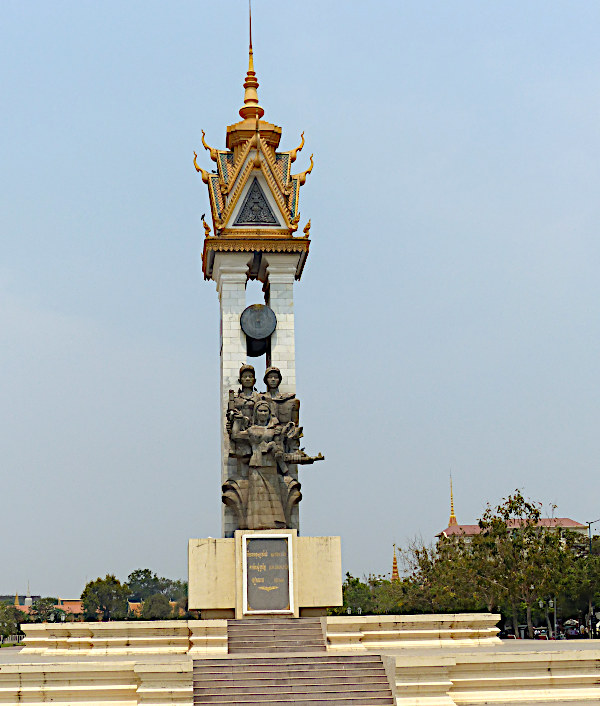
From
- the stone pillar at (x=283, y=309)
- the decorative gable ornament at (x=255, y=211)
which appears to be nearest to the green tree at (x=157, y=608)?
the stone pillar at (x=283, y=309)

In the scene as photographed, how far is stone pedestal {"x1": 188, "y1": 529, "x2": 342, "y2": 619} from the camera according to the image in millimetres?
23000

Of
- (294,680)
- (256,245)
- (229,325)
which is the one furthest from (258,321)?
(294,680)

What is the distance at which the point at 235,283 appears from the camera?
27.1 metres

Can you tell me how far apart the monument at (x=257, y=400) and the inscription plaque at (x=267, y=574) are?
0.02 m

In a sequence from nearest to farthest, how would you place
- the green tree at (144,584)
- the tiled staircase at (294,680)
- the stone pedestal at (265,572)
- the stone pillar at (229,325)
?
the tiled staircase at (294,680)
the stone pedestal at (265,572)
the stone pillar at (229,325)
the green tree at (144,584)

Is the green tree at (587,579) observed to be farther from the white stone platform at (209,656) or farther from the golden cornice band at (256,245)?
the white stone platform at (209,656)

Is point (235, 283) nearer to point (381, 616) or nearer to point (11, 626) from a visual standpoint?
point (381, 616)

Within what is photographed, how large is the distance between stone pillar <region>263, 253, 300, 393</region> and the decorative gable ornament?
96cm

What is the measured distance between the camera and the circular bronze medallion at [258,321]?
2655 cm

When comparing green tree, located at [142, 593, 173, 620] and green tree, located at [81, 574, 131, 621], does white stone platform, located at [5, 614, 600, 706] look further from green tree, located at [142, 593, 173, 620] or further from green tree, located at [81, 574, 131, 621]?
green tree, located at [142, 593, 173, 620]

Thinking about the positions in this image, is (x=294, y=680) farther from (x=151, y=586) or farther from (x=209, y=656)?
(x=151, y=586)

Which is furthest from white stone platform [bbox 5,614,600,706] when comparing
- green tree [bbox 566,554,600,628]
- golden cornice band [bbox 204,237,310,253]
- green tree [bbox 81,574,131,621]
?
green tree [bbox 81,574,131,621]

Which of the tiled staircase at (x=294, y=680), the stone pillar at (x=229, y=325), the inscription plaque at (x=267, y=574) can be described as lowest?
the tiled staircase at (x=294, y=680)

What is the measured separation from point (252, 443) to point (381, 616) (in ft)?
17.5
